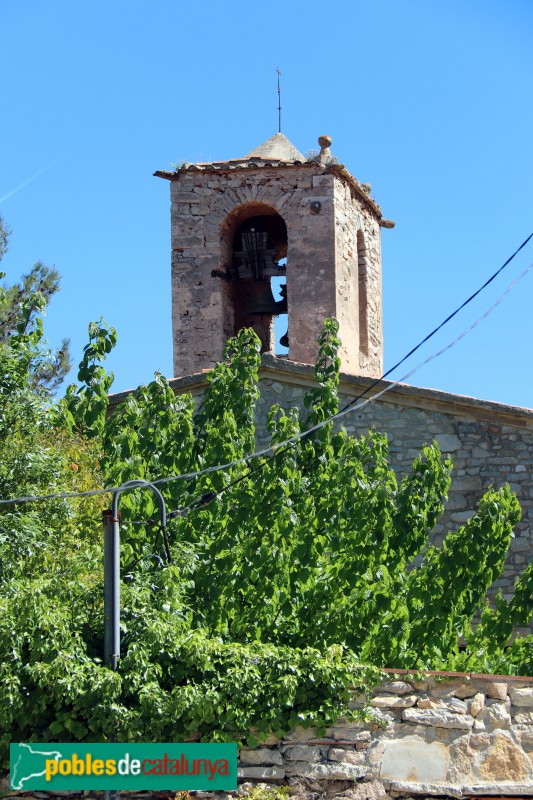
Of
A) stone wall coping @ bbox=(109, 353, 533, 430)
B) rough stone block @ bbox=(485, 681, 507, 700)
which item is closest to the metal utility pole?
rough stone block @ bbox=(485, 681, 507, 700)

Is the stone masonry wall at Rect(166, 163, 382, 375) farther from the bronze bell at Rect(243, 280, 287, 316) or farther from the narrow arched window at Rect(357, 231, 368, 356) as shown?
the narrow arched window at Rect(357, 231, 368, 356)

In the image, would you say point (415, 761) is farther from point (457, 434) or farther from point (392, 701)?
point (457, 434)

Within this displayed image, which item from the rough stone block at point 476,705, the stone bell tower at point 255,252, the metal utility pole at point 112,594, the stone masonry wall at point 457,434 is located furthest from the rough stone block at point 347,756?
the stone bell tower at point 255,252

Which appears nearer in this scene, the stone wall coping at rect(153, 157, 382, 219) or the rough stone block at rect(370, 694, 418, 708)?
the rough stone block at rect(370, 694, 418, 708)

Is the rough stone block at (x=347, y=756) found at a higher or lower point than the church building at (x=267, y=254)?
lower

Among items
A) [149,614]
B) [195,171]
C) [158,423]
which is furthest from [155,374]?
[195,171]

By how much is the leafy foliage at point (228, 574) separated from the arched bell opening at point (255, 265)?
17.7 feet

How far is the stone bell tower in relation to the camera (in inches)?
740

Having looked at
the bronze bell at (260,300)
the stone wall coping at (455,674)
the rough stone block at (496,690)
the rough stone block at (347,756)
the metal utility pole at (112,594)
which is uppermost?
the bronze bell at (260,300)

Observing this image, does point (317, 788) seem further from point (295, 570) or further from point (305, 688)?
point (295, 570)

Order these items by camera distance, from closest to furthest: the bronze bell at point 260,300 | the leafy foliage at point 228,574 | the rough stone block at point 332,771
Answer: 1. the rough stone block at point 332,771
2. the leafy foliage at point 228,574
3. the bronze bell at point 260,300

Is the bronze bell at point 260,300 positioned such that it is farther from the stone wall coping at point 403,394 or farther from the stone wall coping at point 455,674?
the stone wall coping at point 455,674

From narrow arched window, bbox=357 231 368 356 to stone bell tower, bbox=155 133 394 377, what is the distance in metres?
0.42

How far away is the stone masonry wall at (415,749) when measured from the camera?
9.78m
